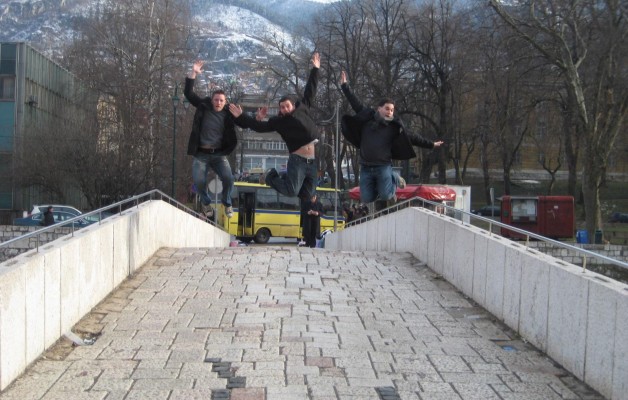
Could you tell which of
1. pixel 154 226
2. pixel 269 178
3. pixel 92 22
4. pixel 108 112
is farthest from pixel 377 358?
pixel 92 22

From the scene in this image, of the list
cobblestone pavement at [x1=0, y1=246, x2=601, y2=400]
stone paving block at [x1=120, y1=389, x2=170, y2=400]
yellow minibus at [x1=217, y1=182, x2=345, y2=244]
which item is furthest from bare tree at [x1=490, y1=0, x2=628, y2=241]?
stone paving block at [x1=120, y1=389, x2=170, y2=400]

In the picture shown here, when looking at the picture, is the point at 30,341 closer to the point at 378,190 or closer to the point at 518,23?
the point at 378,190

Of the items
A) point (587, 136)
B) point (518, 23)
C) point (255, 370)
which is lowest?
point (255, 370)

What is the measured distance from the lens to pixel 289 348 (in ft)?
23.7

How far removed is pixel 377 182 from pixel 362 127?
89 cm

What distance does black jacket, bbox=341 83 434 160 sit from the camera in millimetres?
11195

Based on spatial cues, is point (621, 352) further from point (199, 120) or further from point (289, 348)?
point (199, 120)

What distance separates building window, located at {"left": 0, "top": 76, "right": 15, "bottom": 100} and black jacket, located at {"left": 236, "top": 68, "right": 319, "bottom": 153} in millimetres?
40708

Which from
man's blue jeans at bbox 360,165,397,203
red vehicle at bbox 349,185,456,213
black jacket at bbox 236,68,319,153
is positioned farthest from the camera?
red vehicle at bbox 349,185,456,213

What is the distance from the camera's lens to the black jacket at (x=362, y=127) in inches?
441

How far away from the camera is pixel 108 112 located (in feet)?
155

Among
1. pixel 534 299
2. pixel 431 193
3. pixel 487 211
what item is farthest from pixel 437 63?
pixel 534 299

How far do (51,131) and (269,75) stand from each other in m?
Answer: 17.2

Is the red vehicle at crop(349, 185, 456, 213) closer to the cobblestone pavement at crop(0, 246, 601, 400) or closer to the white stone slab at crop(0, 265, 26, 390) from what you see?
the cobblestone pavement at crop(0, 246, 601, 400)
